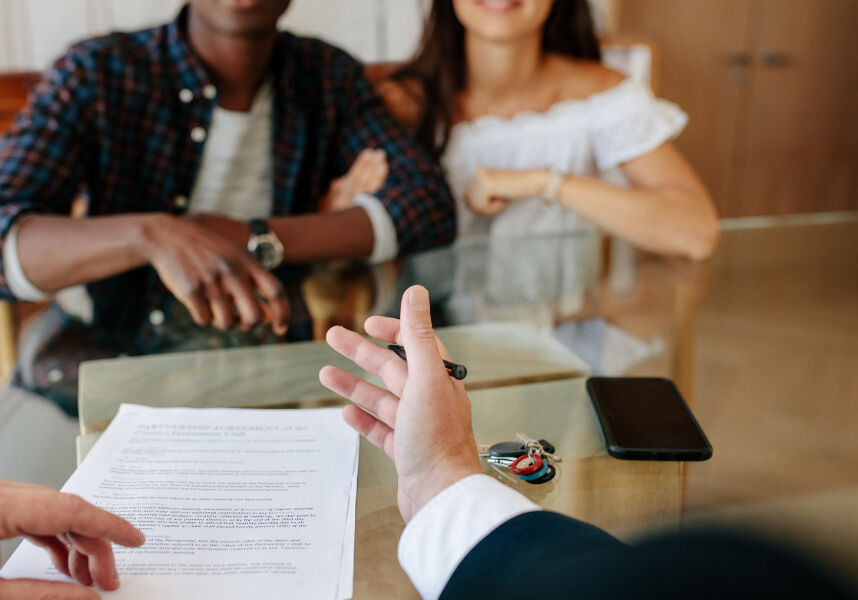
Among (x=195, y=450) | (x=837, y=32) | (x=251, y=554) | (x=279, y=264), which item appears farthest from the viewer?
(x=837, y=32)

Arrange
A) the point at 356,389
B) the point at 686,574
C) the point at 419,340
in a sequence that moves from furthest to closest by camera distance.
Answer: the point at 356,389, the point at 419,340, the point at 686,574

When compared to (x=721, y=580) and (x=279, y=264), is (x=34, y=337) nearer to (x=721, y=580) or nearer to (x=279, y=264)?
(x=279, y=264)

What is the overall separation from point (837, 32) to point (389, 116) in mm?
2059

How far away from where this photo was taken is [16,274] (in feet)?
3.83

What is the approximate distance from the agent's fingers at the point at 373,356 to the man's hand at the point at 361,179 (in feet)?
2.89

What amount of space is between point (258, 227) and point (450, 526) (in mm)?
882

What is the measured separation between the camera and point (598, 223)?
1587mm

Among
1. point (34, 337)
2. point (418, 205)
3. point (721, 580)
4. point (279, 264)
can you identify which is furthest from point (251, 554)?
point (418, 205)

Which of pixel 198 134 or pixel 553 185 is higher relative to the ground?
pixel 198 134

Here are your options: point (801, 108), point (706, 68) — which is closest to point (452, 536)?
point (706, 68)

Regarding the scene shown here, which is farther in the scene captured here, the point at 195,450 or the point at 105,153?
the point at 105,153

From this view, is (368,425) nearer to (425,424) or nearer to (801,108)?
(425,424)

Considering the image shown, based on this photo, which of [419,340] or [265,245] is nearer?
[419,340]

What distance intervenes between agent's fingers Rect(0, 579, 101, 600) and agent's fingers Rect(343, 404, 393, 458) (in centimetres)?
24
